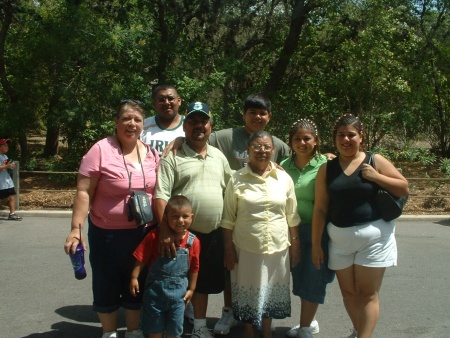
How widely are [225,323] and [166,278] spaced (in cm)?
103

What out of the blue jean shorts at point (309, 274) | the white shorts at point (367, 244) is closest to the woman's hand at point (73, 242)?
the blue jean shorts at point (309, 274)

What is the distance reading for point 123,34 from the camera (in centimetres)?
1252

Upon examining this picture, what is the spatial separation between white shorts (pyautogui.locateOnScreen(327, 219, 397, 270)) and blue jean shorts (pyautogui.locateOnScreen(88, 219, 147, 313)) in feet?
4.65

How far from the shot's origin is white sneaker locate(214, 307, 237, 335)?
474 centimetres

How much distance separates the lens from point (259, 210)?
418 centimetres

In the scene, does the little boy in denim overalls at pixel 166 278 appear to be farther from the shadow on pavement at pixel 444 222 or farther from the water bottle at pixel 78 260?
the shadow on pavement at pixel 444 222

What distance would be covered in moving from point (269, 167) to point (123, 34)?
9.03 metres

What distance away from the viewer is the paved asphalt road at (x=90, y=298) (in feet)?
16.1

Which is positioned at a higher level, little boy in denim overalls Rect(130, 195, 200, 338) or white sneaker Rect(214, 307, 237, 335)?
little boy in denim overalls Rect(130, 195, 200, 338)

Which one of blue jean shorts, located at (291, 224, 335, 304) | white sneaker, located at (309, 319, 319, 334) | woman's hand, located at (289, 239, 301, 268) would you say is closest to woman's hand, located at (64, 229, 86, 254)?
woman's hand, located at (289, 239, 301, 268)

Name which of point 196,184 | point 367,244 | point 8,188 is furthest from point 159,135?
point 8,188

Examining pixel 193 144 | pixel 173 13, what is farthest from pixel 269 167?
pixel 173 13

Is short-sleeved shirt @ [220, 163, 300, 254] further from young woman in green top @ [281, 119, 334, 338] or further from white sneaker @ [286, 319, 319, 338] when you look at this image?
white sneaker @ [286, 319, 319, 338]

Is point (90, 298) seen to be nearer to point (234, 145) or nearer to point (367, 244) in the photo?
point (234, 145)
